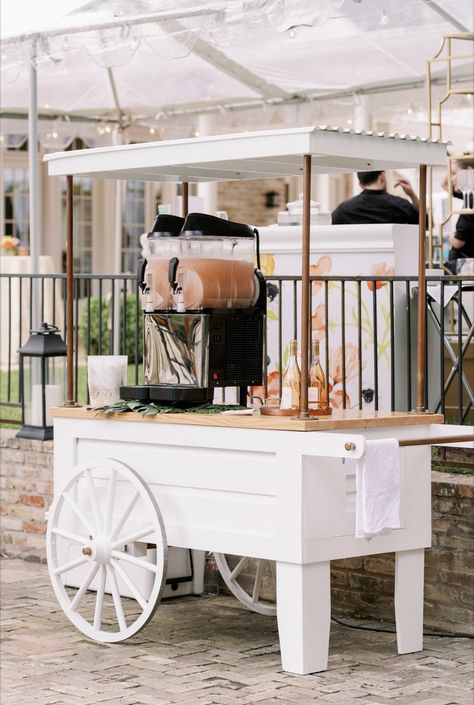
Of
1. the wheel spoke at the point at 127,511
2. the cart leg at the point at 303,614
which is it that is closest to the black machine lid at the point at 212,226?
the wheel spoke at the point at 127,511

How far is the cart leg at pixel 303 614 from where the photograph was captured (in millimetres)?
5172

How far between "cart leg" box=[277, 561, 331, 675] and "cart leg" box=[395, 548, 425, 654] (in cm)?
43

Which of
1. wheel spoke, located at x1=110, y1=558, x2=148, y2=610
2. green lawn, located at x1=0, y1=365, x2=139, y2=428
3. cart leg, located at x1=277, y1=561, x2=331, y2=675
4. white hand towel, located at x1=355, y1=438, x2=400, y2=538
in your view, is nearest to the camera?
white hand towel, located at x1=355, y1=438, x2=400, y2=538

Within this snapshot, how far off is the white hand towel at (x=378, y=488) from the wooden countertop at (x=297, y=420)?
216mm

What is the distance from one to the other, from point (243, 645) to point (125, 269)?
10838mm

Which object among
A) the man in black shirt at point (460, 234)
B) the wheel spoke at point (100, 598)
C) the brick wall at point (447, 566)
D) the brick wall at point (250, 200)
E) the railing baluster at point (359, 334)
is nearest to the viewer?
the wheel spoke at point (100, 598)

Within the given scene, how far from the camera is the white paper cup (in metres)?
6.05

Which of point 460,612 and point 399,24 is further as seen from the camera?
point 399,24

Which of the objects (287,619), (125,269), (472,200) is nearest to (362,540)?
(287,619)

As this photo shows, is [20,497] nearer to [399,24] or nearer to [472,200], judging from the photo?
[472,200]

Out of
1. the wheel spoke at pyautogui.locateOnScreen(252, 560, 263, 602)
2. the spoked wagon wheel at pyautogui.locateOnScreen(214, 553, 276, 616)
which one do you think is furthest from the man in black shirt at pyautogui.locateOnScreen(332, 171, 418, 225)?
the wheel spoke at pyautogui.locateOnScreen(252, 560, 263, 602)

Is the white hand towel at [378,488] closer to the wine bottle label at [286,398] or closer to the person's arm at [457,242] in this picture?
the wine bottle label at [286,398]

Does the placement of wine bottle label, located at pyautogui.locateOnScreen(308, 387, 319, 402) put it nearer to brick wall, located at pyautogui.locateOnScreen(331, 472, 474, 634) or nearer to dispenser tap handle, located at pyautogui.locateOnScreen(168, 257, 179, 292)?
dispenser tap handle, located at pyautogui.locateOnScreen(168, 257, 179, 292)

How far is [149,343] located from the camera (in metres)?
5.88
